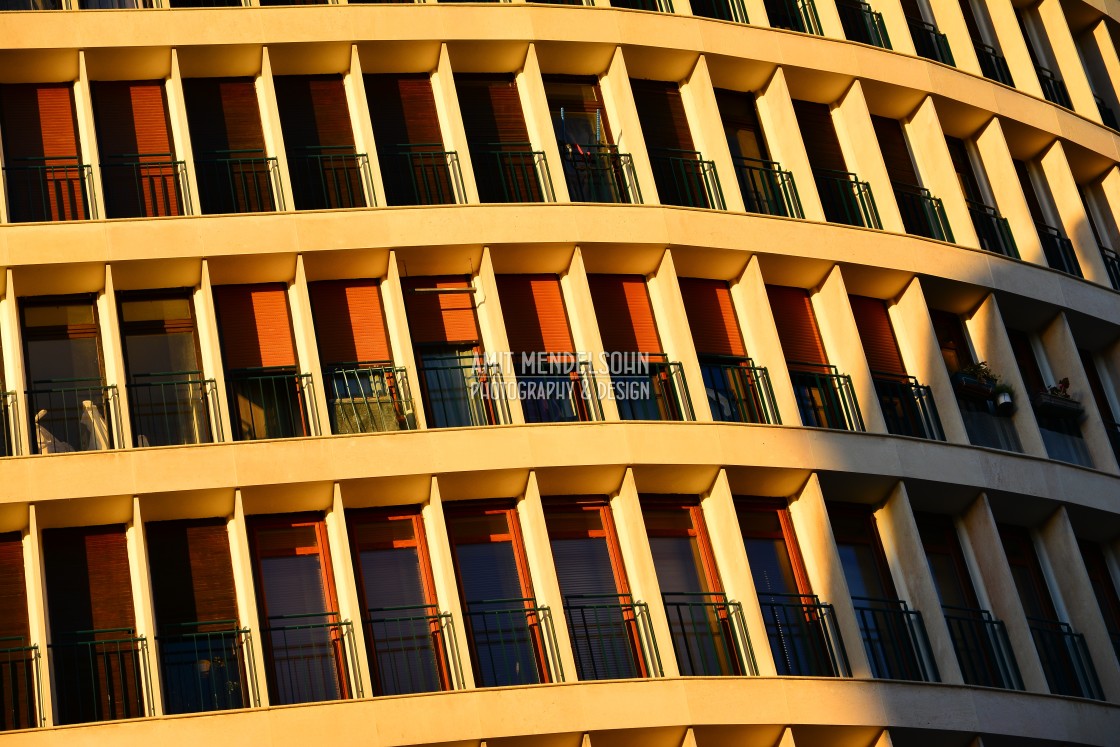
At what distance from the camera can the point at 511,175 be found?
27.8 m

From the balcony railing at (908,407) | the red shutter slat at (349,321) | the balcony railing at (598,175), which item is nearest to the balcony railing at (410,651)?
the red shutter slat at (349,321)

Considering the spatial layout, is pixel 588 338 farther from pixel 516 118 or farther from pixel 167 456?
pixel 167 456

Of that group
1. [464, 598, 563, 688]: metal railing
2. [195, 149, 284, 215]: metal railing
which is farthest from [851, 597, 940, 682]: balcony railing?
[195, 149, 284, 215]: metal railing

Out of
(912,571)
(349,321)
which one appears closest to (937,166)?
(912,571)

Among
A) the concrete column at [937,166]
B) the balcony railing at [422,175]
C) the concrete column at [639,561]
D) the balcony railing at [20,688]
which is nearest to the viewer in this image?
the balcony railing at [20,688]

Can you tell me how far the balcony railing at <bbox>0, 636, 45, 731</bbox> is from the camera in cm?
2309

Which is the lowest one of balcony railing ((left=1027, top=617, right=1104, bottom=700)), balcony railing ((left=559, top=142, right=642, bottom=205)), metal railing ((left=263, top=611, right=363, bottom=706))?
balcony railing ((left=1027, top=617, right=1104, bottom=700))

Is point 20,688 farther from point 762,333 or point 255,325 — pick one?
Answer: point 762,333

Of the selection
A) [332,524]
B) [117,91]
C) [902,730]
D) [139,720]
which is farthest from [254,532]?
[902,730]

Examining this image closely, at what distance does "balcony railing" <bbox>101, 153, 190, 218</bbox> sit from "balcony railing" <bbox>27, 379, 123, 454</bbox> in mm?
2595

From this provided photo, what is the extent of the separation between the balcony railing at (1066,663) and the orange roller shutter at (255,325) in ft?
36.0

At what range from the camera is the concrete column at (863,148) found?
2906 cm

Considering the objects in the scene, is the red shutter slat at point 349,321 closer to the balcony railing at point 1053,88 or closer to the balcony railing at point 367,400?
the balcony railing at point 367,400

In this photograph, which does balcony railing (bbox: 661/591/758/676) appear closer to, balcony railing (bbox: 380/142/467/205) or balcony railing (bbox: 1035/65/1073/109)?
balcony railing (bbox: 380/142/467/205)
